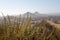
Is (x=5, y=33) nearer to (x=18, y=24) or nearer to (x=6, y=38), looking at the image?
(x=6, y=38)

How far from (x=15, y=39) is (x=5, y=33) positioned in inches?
7.5

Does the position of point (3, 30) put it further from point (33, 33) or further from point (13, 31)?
point (33, 33)

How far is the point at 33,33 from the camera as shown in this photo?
3420 mm

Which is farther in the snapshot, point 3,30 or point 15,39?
point 3,30

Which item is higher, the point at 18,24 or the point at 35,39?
the point at 18,24

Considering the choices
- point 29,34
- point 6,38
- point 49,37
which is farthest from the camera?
point 49,37

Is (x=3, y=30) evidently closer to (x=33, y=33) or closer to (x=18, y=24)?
(x=18, y=24)

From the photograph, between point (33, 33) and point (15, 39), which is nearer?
point (15, 39)

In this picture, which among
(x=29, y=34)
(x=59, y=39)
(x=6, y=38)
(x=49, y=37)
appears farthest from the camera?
(x=59, y=39)

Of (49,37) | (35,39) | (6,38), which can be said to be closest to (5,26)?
(6,38)

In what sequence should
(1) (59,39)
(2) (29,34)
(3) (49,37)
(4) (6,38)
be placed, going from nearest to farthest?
(4) (6,38)
(2) (29,34)
(3) (49,37)
(1) (59,39)

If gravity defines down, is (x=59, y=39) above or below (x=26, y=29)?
below

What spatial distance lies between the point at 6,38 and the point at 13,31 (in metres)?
0.22

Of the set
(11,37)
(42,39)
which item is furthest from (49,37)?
(11,37)
